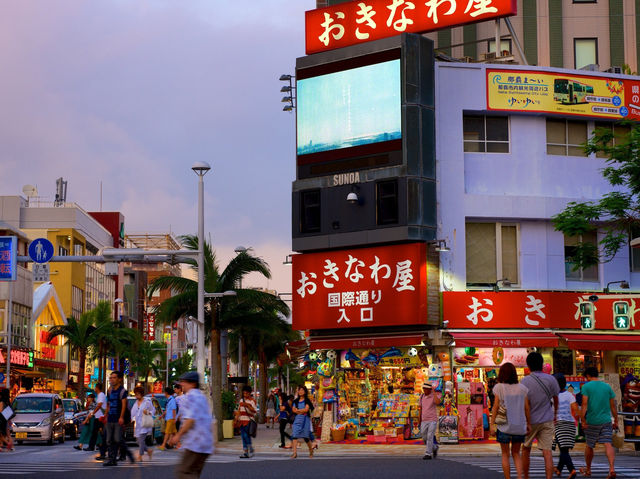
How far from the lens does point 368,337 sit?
37.9 m

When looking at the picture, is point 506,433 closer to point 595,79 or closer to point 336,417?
point 336,417

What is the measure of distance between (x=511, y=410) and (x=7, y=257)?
23.8 metres

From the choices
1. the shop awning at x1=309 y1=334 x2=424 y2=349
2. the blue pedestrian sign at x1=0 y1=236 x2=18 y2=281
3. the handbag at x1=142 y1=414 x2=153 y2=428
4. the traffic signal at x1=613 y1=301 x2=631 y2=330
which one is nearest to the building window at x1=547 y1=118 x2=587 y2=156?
the shop awning at x1=309 y1=334 x2=424 y2=349

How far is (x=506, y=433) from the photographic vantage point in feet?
51.5

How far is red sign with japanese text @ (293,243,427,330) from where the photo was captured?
36.5 metres

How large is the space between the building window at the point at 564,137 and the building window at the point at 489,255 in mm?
3468

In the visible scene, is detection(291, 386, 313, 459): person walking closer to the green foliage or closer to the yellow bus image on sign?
the green foliage

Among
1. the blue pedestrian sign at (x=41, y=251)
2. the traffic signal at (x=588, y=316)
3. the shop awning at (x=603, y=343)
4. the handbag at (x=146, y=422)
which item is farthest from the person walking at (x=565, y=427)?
the blue pedestrian sign at (x=41, y=251)

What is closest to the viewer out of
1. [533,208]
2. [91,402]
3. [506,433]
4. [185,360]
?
[506,433]

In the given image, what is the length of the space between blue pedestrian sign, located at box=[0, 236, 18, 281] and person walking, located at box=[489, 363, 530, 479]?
22.6 meters

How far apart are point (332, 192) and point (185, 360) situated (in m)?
102

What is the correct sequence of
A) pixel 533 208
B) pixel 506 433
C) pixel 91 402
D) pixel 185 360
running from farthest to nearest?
1. pixel 185 360
2. pixel 533 208
3. pixel 91 402
4. pixel 506 433

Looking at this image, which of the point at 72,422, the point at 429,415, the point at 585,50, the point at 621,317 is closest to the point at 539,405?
the point at 429,415

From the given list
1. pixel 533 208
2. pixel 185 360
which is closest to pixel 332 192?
pixel 533 208
